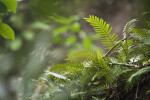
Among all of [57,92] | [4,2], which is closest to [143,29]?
[57,92]

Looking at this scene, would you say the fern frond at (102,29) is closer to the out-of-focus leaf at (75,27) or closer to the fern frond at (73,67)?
the fern frond at (73,67)

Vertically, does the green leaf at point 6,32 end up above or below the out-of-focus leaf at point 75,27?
below

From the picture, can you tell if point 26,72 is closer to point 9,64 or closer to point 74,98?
point 9,64

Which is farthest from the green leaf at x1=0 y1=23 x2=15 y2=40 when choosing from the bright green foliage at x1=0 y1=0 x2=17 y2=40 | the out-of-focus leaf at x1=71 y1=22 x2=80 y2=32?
the out-of-focus leaf at x1=71 y1=22 x2=80 y2=32

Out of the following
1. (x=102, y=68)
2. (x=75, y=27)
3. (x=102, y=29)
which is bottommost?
(x=102, y=68)

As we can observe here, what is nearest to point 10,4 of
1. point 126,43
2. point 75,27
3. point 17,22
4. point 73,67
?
point 17,22

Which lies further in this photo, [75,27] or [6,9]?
[75,27]

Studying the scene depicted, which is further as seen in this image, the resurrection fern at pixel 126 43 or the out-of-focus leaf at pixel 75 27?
the out-of-focus leaf at pixel 75 27

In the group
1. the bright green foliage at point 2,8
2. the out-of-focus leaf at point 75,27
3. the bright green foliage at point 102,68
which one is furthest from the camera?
the out-of-focus leaf at point 75,27

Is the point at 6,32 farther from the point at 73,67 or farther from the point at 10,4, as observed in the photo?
the point at 73,67

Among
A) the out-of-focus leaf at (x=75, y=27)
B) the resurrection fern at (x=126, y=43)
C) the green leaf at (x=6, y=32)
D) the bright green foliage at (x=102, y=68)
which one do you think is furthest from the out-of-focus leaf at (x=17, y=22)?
the out-of-focus leaf at (x=75, y=27)
